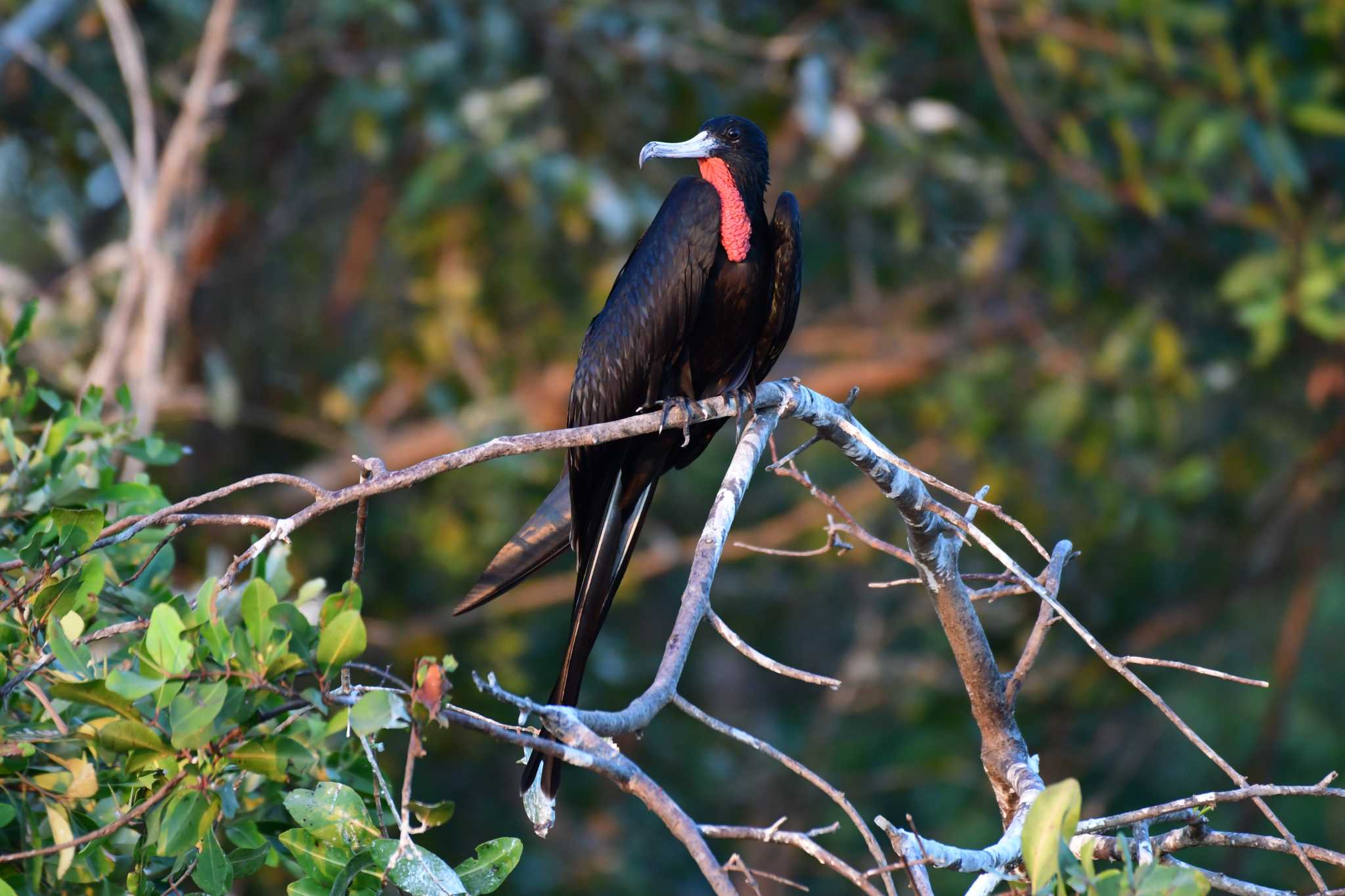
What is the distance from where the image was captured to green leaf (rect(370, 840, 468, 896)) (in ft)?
4.43

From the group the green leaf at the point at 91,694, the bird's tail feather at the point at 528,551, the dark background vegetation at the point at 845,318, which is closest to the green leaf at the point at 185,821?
the green leaf at the point at 91,694

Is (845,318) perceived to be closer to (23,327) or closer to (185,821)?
(23,327)

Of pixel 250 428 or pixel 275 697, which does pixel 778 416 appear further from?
pixel 250 428

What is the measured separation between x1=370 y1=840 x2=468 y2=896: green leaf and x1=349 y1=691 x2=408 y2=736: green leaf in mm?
154

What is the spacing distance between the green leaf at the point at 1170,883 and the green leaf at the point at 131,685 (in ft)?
3.22

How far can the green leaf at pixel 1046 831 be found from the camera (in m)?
1.24

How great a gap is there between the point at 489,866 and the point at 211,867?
0.30m

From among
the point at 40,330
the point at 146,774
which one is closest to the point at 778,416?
the point at 146,774

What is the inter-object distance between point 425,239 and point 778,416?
3.22 m

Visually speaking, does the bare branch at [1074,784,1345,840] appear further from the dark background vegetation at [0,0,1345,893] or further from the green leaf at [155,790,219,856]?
the dark background vegetation at [0,0,1345,893]

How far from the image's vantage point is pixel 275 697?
1562 millimetres

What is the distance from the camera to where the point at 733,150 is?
2.88 meters

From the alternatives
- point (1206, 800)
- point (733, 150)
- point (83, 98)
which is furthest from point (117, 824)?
point (83, 98)

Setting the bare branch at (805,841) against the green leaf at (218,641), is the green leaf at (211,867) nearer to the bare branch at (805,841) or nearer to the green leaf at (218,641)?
the green leaf at (218,641)
